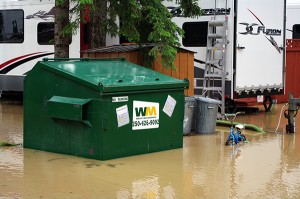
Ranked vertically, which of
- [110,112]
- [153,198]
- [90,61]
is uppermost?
[90,61]

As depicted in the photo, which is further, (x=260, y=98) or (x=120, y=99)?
(x=260, y=98)

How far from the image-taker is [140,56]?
12656mm

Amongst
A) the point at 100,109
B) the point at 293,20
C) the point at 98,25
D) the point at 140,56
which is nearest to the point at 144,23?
the point at 140,56

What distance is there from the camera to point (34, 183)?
298 inches

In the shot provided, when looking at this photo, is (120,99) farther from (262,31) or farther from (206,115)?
(262,31)

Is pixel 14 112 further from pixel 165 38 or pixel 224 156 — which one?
pixel 224 156

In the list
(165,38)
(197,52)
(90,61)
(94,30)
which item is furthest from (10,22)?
(90,61)

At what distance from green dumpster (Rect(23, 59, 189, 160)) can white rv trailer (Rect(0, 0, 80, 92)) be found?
710 centimetres

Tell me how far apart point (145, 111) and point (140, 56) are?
3.40 meters

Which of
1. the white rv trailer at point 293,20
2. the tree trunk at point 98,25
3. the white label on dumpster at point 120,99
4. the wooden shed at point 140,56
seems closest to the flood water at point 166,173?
the white label on dumpster at point 120,99

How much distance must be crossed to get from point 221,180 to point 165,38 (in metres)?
5.08

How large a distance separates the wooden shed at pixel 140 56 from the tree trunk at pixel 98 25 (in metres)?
1.03

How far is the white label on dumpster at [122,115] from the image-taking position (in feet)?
29.5

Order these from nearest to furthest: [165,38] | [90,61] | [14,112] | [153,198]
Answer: [153,198], [90,61], [165,38], [14,112]
